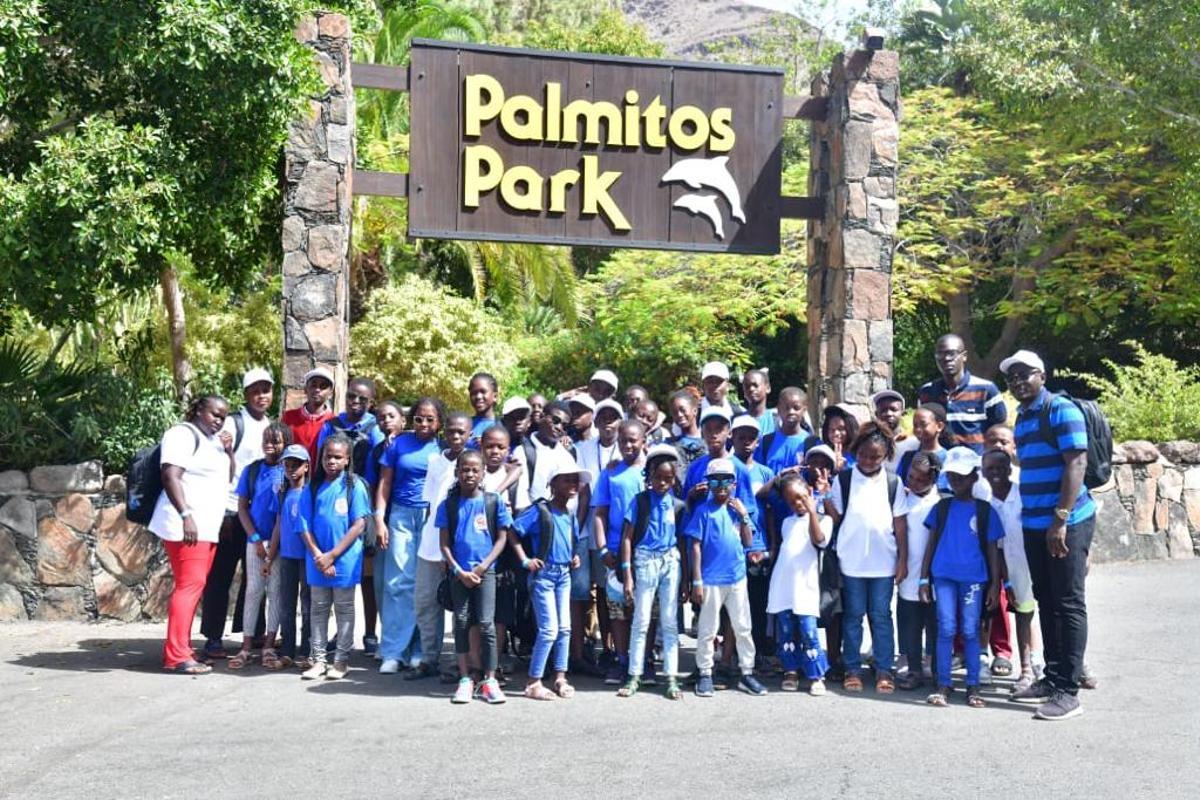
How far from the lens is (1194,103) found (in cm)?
1855

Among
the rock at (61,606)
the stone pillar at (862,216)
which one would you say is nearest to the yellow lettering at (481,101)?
the stone pillar at (862,216)

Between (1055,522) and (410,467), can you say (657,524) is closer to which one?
(410,467)

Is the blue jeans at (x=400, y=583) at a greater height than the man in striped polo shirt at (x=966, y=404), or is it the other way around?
the man in striped polo shirt at (x=966, y=404)

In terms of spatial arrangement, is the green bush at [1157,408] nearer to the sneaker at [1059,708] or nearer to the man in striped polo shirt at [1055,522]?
the man in striped polo shirt at [1055,522]

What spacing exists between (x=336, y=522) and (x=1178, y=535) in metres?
8.94

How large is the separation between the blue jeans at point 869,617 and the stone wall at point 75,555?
488 cm

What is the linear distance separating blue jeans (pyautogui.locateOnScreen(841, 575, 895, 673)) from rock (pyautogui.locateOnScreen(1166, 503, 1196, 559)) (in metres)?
6.70

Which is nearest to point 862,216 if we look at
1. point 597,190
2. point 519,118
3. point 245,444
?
point 597,190

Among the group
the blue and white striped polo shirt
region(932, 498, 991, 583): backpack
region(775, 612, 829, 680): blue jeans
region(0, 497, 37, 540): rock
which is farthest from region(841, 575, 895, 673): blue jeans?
region(0, 497, 37, 540): rock

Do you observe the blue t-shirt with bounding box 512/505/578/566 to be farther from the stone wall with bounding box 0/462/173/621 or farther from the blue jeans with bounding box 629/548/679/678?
the stone wall with bounding box 0/462/173/621

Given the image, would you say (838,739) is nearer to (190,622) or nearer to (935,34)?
(190,622)

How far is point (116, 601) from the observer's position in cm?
976

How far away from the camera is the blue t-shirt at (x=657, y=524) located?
7.61 meters

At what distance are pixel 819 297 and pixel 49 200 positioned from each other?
618 centimetres
